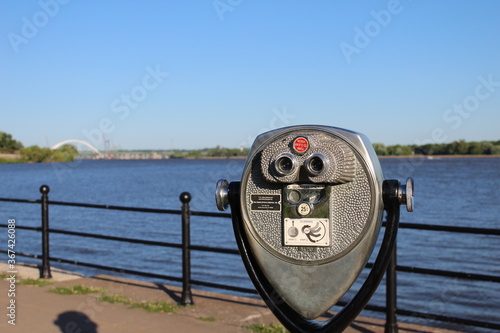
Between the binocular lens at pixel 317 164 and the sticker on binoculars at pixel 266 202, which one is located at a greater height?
the binocular lens at pixel 317 164

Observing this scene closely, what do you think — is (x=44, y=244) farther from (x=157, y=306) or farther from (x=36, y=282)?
(x=157, y=306)

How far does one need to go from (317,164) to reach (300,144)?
0.10 m

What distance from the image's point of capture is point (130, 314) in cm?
514

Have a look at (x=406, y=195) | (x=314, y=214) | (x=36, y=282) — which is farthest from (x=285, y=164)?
(x=36, y=282)

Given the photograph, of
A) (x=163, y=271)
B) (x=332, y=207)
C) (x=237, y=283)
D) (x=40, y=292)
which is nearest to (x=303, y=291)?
(x=332, y=207)

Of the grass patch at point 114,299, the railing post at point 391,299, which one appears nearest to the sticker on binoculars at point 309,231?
the railing post at point 391,299

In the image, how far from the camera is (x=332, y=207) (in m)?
2.25

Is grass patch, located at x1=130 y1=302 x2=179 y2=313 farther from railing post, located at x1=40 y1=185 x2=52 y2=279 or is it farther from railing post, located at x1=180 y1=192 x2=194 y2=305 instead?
railing post, located at x1=40 y1=185 x2=52 y2=279

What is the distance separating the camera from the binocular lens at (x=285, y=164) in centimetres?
223

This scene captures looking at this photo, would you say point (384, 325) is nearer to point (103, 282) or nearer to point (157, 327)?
point (157, 327)

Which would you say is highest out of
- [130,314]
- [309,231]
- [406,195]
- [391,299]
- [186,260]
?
[406,195]

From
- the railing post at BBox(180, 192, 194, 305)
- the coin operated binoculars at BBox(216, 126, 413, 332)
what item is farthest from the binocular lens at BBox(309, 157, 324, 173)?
the railing post at BBox(180, 192, 194, 305)

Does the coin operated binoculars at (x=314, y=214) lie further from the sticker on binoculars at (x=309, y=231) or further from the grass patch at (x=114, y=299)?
the grass patch at (x=114, y=299)

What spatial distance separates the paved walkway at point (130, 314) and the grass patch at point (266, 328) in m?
0.07
